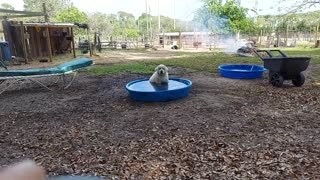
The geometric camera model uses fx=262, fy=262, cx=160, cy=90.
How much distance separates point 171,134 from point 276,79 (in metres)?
3.76

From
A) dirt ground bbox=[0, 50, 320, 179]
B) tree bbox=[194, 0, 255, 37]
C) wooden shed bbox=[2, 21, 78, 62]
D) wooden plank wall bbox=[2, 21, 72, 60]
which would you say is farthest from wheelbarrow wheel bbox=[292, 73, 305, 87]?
tree bbox=[194, 0, 255, 37]

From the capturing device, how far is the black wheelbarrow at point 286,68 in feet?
18.7

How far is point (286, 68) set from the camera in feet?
19.1

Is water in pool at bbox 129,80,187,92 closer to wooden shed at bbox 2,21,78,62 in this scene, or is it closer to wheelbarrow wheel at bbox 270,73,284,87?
wheelbarrow wheel at bbox 270,73,284,87

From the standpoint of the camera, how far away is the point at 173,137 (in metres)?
3.35

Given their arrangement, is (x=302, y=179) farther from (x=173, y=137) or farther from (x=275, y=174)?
(x=173, y=137)

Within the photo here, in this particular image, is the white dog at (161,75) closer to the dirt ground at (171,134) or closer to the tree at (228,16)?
the dirt ground at (171,134)

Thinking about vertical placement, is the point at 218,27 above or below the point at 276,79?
above

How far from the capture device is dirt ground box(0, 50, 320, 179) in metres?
2.61

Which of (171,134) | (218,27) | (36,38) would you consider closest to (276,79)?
(171,134)

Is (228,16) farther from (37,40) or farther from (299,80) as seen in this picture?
(299,80)

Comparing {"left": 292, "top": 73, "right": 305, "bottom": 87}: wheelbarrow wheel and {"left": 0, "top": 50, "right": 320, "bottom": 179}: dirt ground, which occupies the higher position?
{"left": 292, "top": 73, "right": 305, "bottom": 87}: wheelbarrow wheel

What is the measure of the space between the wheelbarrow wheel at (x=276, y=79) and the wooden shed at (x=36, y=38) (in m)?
10.9

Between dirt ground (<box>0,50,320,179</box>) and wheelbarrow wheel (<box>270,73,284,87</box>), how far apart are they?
0.91ft
